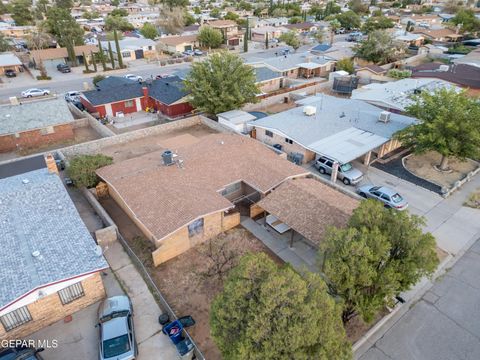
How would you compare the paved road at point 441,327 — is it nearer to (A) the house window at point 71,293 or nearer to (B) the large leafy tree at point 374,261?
(B) the large leafy tree at point 374,261

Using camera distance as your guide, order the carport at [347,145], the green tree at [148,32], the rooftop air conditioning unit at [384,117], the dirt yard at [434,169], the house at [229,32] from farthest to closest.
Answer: the house at [229,32] < the green tree at [148,32] < the rooftop air conditioning unit at [384,117] < the dirt yard at [434,169] < the carport at [347,145]

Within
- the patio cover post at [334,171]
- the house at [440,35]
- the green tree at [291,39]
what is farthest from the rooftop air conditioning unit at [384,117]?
the house at [440,35]

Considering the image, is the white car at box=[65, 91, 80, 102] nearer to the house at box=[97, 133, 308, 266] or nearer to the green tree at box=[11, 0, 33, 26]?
the house at box=[97, 133, 308, 266]

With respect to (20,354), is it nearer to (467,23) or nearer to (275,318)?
(275,318)

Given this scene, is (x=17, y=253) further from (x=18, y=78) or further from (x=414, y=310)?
(x=18, y=78)

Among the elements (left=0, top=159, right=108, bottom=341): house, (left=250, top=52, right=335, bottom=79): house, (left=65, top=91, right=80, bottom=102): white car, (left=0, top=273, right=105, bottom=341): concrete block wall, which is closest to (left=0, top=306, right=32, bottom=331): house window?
(left=0, top=159, right=108, bottom=341): house

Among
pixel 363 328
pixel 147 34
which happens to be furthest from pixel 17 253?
pixel 147 34

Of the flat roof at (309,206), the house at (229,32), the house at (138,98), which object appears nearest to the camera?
the flat roof at (309,206)
